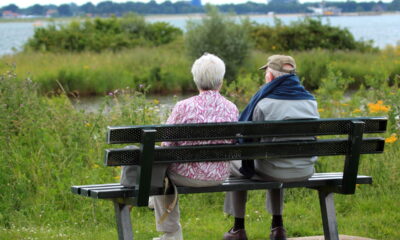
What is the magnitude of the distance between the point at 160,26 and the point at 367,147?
35293 millimetres

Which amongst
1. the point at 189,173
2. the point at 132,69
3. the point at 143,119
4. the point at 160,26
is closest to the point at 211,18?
the point at 132,69

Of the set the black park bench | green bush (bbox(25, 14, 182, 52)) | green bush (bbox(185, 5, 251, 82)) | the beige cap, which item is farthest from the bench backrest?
green bush (bbox(25, 14, 182, 52))

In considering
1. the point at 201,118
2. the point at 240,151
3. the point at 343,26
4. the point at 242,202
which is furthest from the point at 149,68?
the point at 343,26

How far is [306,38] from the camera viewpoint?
110 feet

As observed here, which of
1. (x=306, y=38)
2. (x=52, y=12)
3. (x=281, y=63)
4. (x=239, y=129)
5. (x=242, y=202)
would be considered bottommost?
(x=52, y=12)

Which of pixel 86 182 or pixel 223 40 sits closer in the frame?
pixel 86 182

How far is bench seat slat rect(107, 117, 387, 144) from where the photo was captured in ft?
12.8

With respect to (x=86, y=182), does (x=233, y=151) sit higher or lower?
higher

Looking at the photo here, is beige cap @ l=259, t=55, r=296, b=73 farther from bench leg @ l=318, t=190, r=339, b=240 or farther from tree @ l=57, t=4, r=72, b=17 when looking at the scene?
tree @ l=57, t=4, r=72, b=17

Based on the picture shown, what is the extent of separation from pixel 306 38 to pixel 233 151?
30113 mm

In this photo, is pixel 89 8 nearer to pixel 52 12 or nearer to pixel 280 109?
pixel 52 12

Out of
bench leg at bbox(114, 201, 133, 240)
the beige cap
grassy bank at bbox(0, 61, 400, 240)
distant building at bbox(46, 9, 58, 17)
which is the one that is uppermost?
the beige cap

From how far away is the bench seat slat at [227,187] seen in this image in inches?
160

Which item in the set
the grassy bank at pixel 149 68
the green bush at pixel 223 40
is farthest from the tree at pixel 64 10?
the green bush at pixel 223 40
